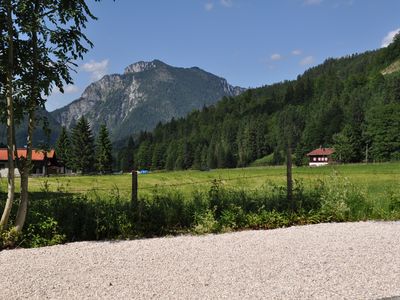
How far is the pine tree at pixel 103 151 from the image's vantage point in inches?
3469

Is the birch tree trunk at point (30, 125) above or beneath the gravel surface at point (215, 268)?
above

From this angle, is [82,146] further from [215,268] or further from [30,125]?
[215,268]

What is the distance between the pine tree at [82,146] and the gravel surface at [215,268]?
279ft

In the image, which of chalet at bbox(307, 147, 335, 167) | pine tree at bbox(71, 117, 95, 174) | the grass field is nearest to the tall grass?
the grass field

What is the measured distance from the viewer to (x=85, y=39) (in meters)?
10.0

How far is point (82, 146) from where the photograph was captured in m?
91.6

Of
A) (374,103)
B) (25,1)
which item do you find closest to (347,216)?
(25,1)

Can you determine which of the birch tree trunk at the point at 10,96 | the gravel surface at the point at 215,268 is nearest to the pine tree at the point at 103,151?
the birch tree trunk at the point at 10,96

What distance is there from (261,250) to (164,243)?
220 centimetres

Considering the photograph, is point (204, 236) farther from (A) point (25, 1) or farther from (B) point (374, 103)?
(B) point (374, 103)

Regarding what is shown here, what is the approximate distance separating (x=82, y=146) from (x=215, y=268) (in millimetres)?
88140

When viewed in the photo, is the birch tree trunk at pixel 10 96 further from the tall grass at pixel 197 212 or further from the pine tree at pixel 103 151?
the pine tree at pixel 103 151

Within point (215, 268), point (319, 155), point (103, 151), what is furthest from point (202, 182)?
point (319, 155)

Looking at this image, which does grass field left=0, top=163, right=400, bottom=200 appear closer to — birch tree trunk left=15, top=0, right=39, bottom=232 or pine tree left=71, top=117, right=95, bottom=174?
birch tree trunk left=15, top=0, right=39, bottom=232
